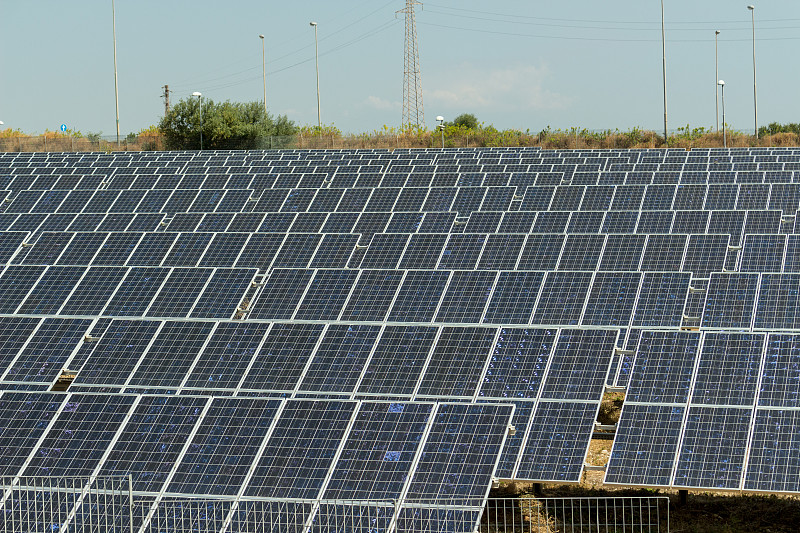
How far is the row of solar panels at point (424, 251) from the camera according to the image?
65.4 ft

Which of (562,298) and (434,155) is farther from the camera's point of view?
(434,155)

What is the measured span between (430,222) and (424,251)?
5.58 meters

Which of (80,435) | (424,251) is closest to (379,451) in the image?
(80,435)

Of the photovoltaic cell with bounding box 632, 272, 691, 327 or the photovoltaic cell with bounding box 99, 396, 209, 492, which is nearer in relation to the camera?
the photovoltaic cell with bounding box 99, 396, 209, 492

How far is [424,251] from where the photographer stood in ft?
68.8

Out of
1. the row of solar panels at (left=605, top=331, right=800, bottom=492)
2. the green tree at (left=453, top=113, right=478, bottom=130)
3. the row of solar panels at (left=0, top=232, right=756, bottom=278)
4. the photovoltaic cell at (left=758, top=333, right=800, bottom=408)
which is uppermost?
the photovoltaic cell at (left=758, top=333, right=800, bottom=408)

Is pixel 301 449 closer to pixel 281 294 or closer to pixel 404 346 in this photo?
pixel 404 346

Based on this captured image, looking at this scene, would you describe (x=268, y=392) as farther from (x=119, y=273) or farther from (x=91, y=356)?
(x=119, y=273)

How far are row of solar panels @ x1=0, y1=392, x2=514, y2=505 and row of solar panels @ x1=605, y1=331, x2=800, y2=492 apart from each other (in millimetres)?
2145

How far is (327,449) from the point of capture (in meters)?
11.7

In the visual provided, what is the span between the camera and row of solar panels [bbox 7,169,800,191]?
3256 centimetres

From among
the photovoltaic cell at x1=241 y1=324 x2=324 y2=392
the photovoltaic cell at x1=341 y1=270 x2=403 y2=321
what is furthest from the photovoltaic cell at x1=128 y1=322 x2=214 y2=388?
the photovoltaic cell at x1=341 y1=270 x2=403 y2=321

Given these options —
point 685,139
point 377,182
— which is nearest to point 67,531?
point 377,182

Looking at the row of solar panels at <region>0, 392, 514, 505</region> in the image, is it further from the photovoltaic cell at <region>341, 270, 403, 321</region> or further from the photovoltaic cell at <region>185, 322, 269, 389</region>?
the photovoltaic cell at <region>341, 270, 403, 321</region>
